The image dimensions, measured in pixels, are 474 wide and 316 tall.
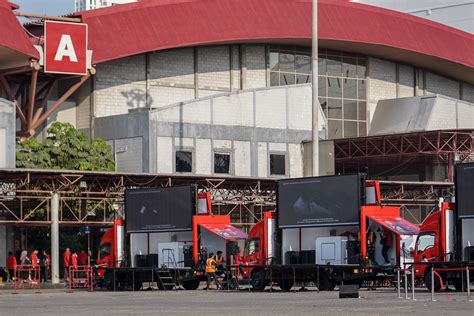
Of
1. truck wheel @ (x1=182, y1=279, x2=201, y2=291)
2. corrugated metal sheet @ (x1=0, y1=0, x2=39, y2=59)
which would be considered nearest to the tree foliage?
corrugated metal sheet @ (x1=0, y1=0, x2=39, y2=59)

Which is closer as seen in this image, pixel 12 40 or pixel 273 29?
pixel 12 40

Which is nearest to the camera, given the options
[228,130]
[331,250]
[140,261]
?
[331,250]

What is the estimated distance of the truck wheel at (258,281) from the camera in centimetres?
4567

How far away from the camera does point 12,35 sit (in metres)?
66.8

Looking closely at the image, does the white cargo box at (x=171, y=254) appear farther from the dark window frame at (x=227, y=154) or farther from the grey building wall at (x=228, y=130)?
the dark window frame at (x=227, y=154)

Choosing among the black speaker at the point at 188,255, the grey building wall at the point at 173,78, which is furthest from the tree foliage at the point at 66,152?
the black speaker at the point at 188,255

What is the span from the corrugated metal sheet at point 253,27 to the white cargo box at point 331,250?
1216 inches

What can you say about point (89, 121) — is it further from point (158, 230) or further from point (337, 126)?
point (158, 230)

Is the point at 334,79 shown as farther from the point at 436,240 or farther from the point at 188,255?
the point at 436,240

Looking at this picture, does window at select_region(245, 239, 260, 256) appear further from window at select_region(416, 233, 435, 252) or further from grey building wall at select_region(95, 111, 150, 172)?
grey building wall at select_region(95, 111, 150, 172)

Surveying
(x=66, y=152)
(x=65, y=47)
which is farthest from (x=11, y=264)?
(x=65, y=47)

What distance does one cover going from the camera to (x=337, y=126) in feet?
276

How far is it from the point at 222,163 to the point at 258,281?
85.0ft

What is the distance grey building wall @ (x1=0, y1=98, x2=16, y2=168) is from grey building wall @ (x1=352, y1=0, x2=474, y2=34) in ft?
149
